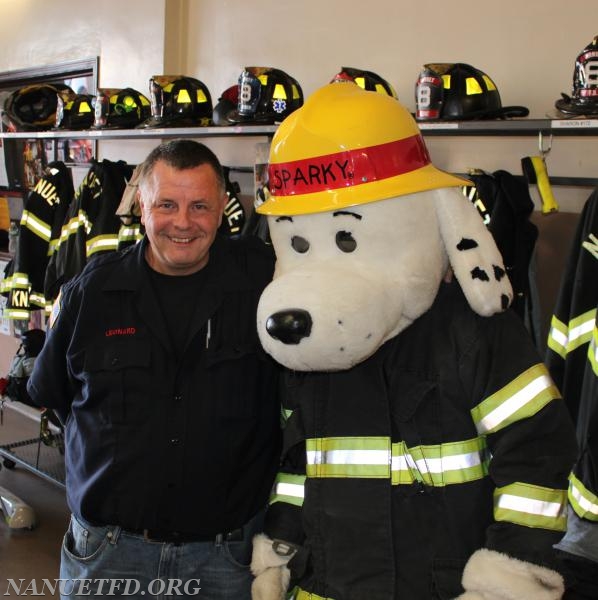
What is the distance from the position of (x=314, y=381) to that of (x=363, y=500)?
0.26m

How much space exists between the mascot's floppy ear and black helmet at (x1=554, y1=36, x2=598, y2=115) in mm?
1194

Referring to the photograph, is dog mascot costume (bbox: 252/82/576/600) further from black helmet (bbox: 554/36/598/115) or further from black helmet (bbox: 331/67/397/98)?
black helmet (bbox: 331/67/397/98)

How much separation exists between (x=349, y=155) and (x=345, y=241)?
0.55ft

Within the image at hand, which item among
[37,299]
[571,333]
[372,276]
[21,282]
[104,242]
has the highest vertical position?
[372,276]

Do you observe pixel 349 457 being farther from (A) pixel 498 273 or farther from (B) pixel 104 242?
(B) pixel 104 242

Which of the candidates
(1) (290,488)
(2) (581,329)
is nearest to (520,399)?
Answer: (1) (290,488)

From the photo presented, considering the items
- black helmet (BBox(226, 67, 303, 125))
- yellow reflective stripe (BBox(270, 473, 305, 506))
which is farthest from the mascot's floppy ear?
black helmet (BBox(226, 67, 303, 125))

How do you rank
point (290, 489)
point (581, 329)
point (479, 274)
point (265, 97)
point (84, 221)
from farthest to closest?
point (84, 221), point (265, 97), point (581, 329), point (290, 489), point (479, 274)

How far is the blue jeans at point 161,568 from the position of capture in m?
1.84

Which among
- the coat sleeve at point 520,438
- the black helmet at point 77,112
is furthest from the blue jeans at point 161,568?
the black helmet at point 77,112

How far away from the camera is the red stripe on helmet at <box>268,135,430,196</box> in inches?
55.5

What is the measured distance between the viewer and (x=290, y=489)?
1.61 metres

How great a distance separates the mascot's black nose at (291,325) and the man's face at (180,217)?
0.60 metres

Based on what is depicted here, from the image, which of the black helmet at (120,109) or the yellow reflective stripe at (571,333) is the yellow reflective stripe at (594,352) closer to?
the yellow reflective stripe at (571,333)
